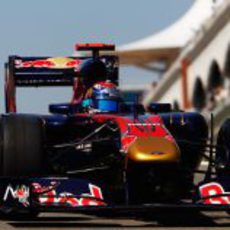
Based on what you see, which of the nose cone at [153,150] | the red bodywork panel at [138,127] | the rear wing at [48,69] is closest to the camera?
the nose cone at [153,150]

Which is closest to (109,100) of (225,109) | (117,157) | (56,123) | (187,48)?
(56,123)

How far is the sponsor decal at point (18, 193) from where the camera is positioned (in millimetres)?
10771

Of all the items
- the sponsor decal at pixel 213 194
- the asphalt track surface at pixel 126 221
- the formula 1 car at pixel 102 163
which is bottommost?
the asphalt track surface at pixel 126 221

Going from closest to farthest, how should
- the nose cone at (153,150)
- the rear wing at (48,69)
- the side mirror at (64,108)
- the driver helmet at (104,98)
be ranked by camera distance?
the nose cone at (153,150), the driver helmet at (104,98), the side mirror at (64,108), the rear wing at (48,69)

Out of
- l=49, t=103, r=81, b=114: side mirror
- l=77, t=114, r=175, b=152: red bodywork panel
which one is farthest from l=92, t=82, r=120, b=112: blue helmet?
l=77, t=114, r=175, b=152: red bodywork panel

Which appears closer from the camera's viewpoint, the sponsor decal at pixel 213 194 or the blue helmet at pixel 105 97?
the sponsor decal at pixel 213 194

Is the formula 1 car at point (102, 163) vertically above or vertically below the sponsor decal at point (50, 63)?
below

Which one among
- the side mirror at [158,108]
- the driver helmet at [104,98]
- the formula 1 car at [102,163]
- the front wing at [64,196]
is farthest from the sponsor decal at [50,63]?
the front wing at [64,196]

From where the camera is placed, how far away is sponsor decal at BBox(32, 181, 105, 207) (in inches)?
422

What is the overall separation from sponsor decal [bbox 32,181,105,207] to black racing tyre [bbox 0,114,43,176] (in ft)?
0.74

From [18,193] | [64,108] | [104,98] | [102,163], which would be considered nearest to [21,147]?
[18,193]

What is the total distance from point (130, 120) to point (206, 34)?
183 ft

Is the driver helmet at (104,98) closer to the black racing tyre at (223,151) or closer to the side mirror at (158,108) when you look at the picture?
the side mirror at (158,108)

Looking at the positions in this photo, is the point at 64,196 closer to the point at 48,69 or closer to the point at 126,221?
the point at 126,221
